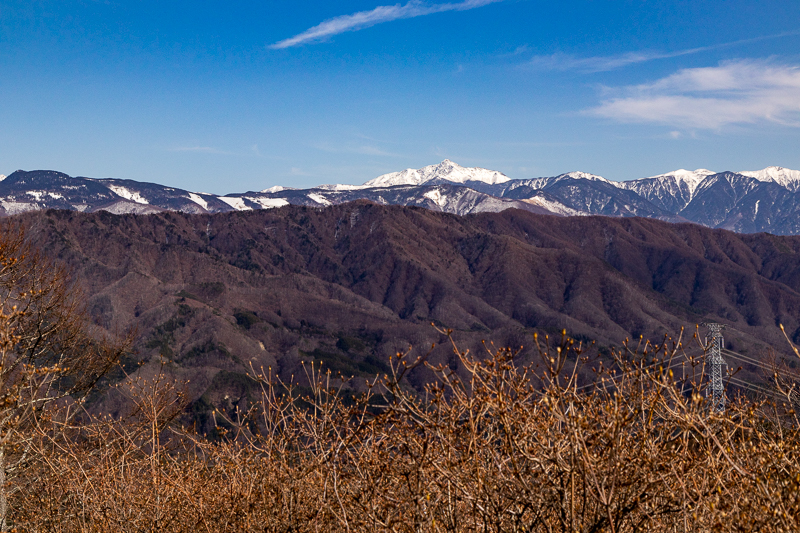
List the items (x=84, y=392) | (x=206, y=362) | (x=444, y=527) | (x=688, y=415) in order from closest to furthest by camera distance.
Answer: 1. (x=688, y=415)
2. (x=444, y=527)
3. (x=84, y=392)
4. (x=206, y=362)

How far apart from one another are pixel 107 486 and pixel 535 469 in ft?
26.3

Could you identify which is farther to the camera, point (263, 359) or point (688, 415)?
point (263, 359)

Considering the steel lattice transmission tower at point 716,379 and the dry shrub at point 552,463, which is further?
the steel lattice transmission tower at point 716,379

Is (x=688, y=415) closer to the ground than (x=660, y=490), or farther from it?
farther from it

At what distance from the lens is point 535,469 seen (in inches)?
261

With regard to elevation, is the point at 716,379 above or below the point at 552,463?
below

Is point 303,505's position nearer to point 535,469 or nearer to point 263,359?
point 535,469

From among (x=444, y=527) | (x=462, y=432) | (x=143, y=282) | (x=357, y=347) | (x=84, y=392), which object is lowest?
(x=357, y=347)

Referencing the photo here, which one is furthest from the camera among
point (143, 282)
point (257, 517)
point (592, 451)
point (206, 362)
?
point (143, 282)

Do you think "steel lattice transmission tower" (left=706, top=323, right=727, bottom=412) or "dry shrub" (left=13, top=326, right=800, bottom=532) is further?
"steel lattice transmission tower" (left=706, top=323, right=727, bottom=412)

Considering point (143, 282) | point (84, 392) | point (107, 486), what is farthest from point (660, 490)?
point (143, 282)

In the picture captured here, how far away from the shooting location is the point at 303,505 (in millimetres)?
9938

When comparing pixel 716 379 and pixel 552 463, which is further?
pixel 716 379

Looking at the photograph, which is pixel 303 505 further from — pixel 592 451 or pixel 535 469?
pixel 592 451
